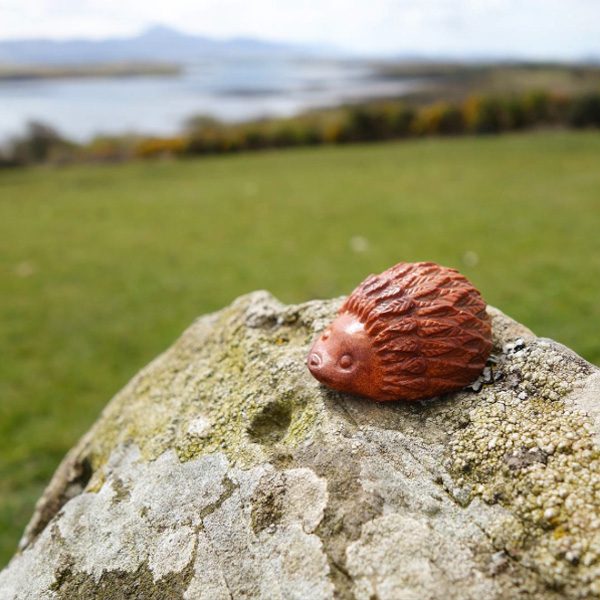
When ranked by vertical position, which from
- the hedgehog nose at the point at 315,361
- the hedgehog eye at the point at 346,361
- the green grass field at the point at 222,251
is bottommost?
the green grass field at the point at 222,251

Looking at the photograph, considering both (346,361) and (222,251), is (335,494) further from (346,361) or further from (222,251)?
(222,251)

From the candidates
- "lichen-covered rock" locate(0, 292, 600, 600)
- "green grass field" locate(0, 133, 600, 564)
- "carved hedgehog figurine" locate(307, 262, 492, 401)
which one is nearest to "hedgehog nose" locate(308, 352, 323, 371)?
"carved hedgehog figurine" locate(307, 262, 492, 401)

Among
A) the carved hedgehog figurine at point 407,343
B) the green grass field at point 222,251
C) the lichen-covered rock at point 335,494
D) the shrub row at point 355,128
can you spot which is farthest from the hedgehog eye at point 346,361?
the shrub row at point 355,128

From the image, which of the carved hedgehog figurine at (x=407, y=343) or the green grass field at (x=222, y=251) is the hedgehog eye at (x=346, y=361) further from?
the green grass field at (x=222, y=251)

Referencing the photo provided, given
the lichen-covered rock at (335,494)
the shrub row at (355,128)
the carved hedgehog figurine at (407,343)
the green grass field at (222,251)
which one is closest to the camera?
the lichen-covered rock at (335,494)

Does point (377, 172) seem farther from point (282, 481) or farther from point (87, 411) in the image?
point (282, 481)

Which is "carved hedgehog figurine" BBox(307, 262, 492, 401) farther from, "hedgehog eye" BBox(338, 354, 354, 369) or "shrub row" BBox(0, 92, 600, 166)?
"shrub row" BBox(0, 92, 600, 166)

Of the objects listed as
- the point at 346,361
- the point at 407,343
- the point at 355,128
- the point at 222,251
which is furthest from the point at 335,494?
the point at 355,128

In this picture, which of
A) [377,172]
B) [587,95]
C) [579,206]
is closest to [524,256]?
[579,206]
